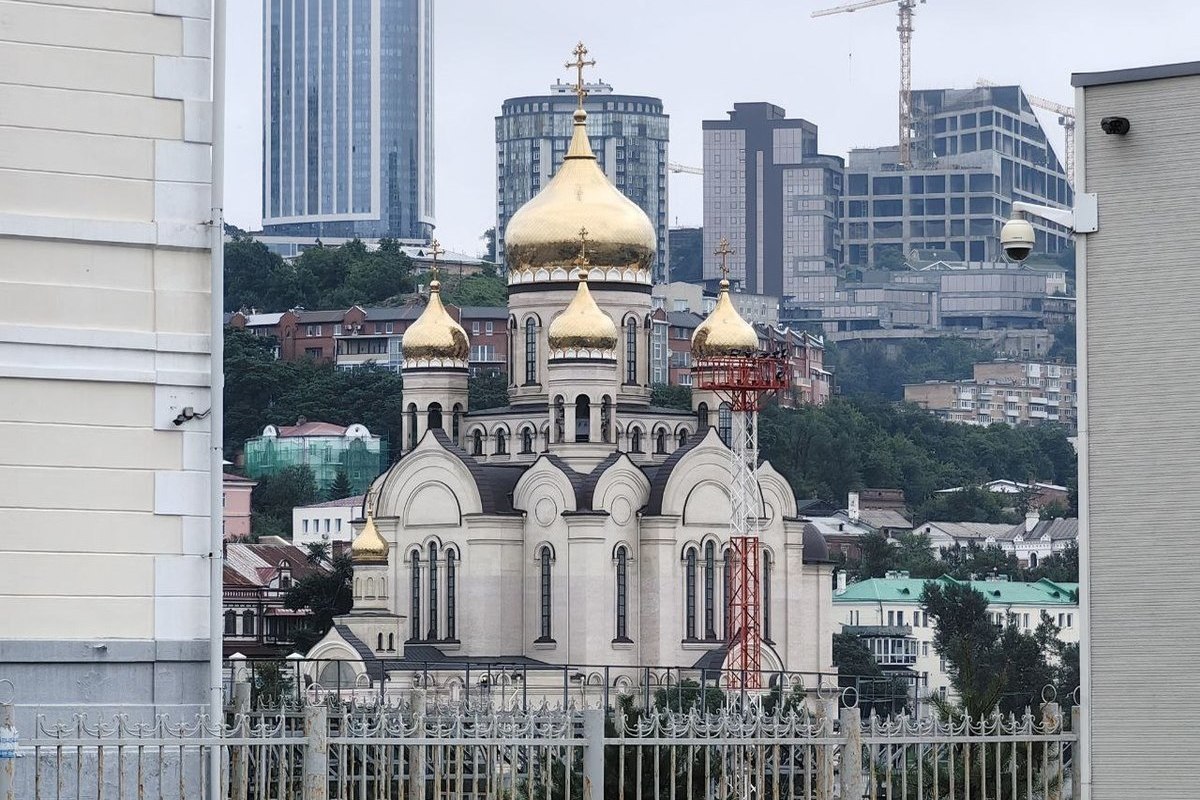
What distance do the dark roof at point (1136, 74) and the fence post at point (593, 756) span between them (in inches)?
132

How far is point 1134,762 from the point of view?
11883mm

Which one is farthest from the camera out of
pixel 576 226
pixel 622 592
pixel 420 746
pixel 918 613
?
pixel 918 613

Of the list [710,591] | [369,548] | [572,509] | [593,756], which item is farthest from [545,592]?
[593,756]

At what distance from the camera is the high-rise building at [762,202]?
16038cm

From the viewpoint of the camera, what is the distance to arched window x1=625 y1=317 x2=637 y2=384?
1978 inches

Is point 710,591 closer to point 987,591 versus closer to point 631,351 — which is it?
point 631,351

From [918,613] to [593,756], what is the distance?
6990 centimetres

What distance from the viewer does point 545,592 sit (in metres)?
47.8

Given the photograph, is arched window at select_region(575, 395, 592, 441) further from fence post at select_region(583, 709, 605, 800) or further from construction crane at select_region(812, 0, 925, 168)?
construction crane at select_region(812, 0, 925, 168)

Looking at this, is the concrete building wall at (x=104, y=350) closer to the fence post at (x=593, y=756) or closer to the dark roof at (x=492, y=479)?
the fence post at (x=593, y=756)

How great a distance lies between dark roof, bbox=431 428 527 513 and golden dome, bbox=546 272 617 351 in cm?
231

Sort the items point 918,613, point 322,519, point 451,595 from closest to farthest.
A: point 451,595 < point 918,613 < point 322,519

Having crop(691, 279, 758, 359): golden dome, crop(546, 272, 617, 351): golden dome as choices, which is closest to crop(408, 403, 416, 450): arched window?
crop(546, 272, 617, 351): golden dome

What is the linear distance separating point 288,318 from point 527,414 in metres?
56.2
